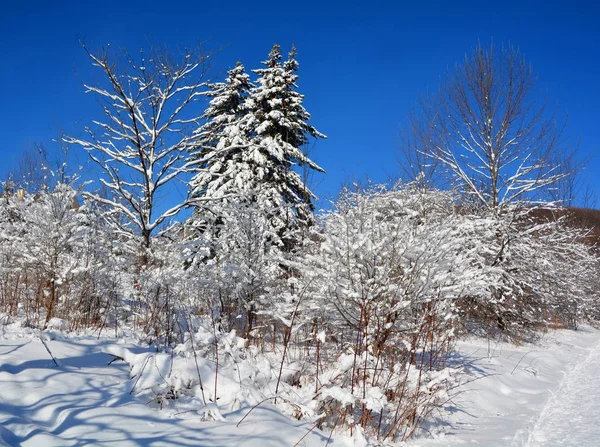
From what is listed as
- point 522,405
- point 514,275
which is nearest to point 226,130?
point 514,275

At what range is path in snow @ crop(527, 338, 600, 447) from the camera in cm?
321

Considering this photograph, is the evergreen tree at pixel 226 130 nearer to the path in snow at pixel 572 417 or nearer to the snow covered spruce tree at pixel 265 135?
the snow covered spruce tree at pixel 265 135

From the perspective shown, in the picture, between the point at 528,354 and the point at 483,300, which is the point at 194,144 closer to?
the point at 483,300

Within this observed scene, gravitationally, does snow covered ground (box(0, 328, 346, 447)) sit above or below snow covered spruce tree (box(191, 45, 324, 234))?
below

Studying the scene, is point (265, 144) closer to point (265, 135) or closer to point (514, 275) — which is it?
point (265, 135)

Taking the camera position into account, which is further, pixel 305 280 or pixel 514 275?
pixel 514 275

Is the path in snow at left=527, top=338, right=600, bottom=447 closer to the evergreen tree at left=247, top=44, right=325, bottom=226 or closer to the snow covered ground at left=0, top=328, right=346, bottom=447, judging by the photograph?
the snow covered ground at left=0, top=328, right=346, bottom=447

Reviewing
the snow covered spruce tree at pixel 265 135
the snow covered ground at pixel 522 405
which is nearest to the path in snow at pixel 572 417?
the snow covered ground at pixel 522 405

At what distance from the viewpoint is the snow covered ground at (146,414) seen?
7.48 ft

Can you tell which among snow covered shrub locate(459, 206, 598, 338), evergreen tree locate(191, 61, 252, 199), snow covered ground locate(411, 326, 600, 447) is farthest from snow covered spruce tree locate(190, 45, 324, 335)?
snow covered ground locate(411, 326, 600, 447)

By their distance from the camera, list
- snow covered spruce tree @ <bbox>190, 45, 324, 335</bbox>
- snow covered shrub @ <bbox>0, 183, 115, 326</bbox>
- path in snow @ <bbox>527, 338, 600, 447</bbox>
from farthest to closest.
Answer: snow covered spruce tree @ <bbox>190, 45, 324, 335</bbox> → snow covered shrub @ <bbox>0, 183, 115, 326</bbox> → path in snow @ <bbox>527, 338, 600, 447</bbox>

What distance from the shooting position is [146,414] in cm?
260

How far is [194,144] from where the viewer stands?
856cm

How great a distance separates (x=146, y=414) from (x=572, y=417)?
4.13 metres
